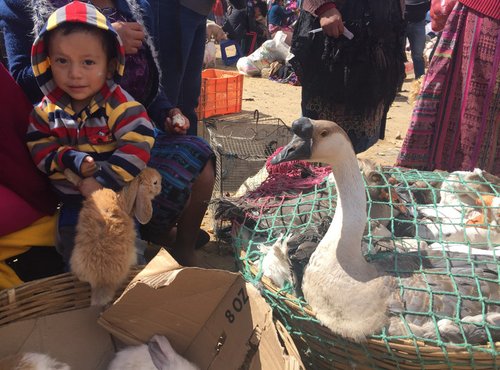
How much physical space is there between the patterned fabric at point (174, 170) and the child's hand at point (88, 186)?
0.45 metres

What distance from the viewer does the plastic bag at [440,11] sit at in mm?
2981

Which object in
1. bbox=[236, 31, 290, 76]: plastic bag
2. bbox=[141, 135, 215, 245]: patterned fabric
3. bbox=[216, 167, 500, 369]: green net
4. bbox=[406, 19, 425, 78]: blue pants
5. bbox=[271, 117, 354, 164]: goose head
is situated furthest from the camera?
bbox=[236, 31, 290, 76]: plastic bag

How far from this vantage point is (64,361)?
181cm

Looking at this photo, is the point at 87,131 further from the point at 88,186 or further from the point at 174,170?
the point at 174,170

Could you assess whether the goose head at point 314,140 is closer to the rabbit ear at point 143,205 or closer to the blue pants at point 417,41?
the rabbit ear at point 143,205

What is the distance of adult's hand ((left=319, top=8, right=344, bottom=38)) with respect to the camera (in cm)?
278

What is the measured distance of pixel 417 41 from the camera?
7.45 meters

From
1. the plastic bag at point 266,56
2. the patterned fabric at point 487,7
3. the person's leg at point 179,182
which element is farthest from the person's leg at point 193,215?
the plastic bag at point 266,56

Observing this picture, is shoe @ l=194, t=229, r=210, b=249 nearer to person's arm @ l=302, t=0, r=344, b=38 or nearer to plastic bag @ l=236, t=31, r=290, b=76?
person's arm @ l=302, t=0, r=344, b=38

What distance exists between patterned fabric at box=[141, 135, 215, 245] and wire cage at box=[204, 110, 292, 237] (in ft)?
1.92

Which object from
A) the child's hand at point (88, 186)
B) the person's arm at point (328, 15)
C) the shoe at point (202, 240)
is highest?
the person's arm at point (328, 15)

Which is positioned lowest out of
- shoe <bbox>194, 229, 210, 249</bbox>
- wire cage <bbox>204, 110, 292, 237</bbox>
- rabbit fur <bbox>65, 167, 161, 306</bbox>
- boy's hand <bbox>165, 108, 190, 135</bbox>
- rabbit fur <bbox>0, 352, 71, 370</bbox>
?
shoe <bbox>194, 229, 210, 249</bbox>

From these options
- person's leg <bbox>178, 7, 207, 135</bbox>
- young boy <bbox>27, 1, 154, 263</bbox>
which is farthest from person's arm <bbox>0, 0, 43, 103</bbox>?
person's leg <bbox>178, 7, 207, 135</bbox>

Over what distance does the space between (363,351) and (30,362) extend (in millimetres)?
1061
